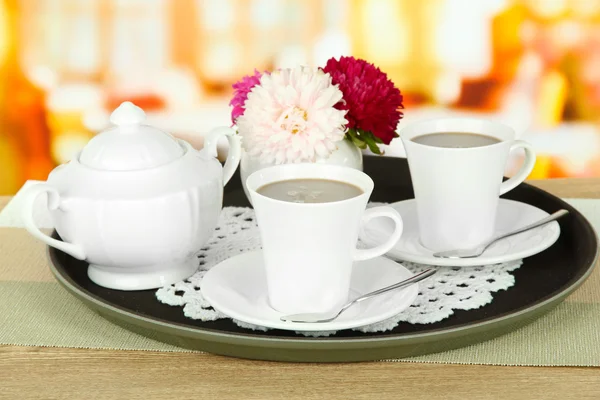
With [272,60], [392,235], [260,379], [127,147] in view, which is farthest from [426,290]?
[272,60]

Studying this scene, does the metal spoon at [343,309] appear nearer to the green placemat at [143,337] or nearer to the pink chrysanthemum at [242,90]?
the green placemat at [143,337]

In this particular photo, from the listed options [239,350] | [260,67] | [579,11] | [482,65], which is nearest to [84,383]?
[239,350]

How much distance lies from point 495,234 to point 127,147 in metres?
0.43

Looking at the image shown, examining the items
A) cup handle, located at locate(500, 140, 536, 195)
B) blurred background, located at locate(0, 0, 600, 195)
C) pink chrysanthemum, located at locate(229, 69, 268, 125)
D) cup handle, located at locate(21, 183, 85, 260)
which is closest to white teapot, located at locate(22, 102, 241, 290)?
cup handle, located at locate(21, 183, 85, 260)

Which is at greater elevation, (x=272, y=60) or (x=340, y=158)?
(x=340, y=158)

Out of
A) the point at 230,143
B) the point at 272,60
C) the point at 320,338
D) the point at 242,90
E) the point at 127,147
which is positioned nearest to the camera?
the point at 320,338

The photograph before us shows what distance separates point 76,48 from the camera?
2.43 m

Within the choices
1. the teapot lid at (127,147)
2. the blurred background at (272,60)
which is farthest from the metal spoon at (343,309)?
the blurred background at (272,60)

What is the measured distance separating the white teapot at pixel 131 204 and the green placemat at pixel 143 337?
0.20ft

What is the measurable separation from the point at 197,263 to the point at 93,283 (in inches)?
4.5

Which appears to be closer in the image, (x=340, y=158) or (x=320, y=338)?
(x=320, y=338)

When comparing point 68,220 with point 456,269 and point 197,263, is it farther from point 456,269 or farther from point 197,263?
point 456,269

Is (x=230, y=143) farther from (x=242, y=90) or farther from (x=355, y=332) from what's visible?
(x=355, y=332)

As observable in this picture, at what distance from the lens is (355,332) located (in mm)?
765
